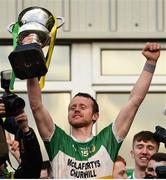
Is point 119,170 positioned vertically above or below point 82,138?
below

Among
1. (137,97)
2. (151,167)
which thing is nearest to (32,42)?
(137,97)

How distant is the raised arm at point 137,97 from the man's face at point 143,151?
838 millimetres

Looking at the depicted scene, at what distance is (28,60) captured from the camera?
779 centimetres

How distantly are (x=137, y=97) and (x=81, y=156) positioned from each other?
0.62 metres

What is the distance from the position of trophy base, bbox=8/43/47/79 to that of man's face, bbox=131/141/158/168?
171cm

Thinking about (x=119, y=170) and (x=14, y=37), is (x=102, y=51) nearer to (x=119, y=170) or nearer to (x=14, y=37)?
(x=119, y=170)

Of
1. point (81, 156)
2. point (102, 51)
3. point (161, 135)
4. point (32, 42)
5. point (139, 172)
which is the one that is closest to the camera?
point (32, 42)

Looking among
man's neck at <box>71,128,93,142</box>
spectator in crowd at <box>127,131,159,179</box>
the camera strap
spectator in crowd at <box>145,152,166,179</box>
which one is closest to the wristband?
man's neck at <box>71,128,93,142</box>

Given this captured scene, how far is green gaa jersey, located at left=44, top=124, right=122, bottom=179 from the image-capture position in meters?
8.29

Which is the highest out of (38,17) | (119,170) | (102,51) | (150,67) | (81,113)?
(38,17)

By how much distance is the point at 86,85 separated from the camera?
1177 cm

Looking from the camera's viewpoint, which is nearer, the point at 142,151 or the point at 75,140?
the point at 75,140

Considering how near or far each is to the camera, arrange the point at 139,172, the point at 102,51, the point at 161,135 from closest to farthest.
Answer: the point at 161,135
the point at 139,172
the point at 102,51

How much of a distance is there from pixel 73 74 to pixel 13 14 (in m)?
0.86
